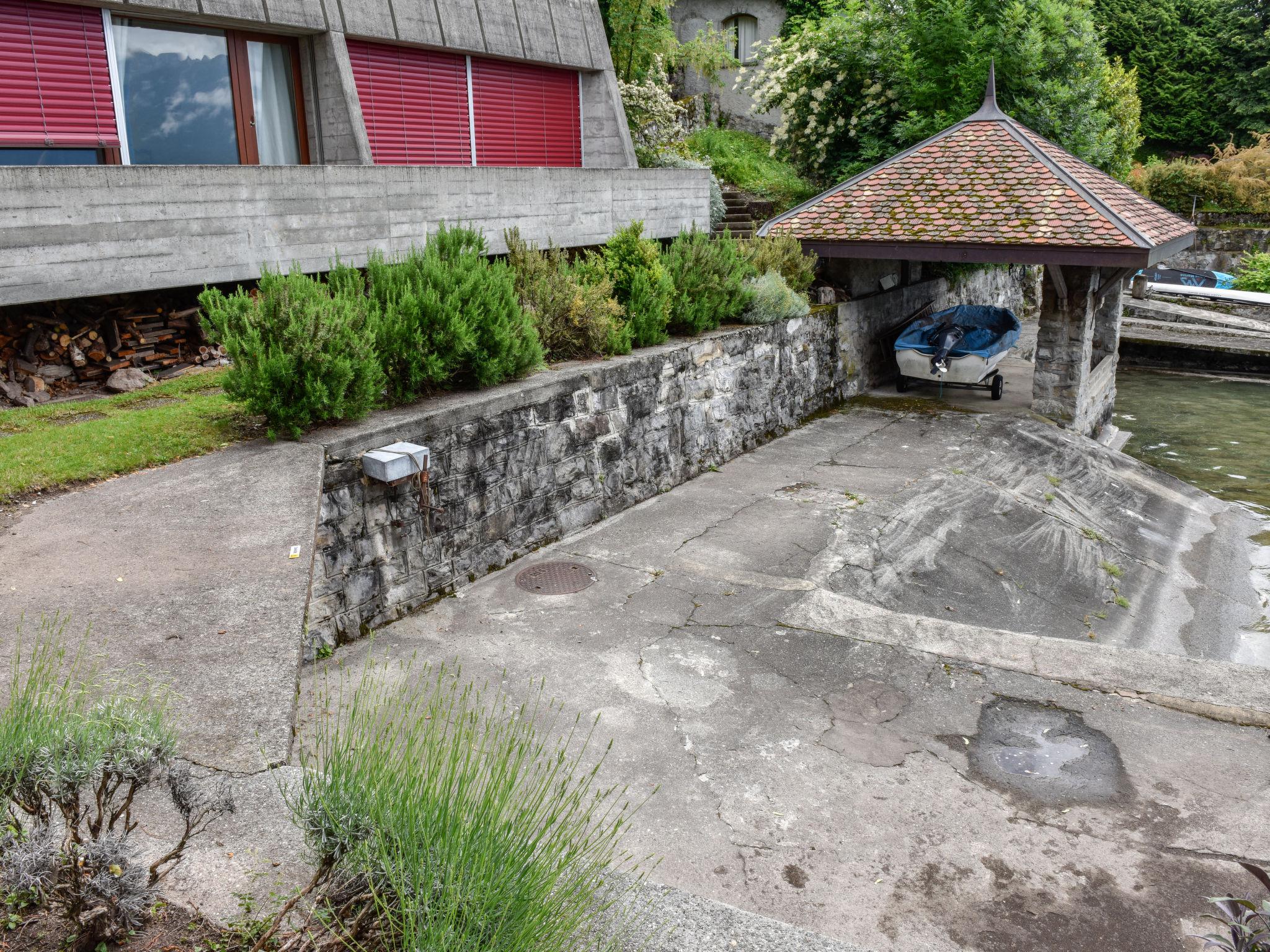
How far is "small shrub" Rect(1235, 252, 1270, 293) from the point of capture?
28188mm

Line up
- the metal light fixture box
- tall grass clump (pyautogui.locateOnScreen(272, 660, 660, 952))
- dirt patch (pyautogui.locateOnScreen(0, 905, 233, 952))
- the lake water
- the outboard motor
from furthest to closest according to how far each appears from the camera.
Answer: the outboard motor, the lake water, the metal light fixture box, dirt patch (pyautogui.locateOnScreen(0, 905, 233, 952)), tall grass clump (pyautogui.locateOnScreen(272, 660, 660, 952))

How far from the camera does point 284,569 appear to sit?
5500 mm

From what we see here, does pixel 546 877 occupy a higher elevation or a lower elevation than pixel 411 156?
lower

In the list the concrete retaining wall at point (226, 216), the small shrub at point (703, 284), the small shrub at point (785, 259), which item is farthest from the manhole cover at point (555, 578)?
the small shrub at point (785, 259)

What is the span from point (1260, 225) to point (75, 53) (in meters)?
34.7

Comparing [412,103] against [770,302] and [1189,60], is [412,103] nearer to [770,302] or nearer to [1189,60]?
[770,302]

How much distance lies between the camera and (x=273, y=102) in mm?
13570

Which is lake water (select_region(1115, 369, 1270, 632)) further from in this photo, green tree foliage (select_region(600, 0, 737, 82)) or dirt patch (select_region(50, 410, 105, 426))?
green tree foliage (select_region(600, 0, 737, 82))

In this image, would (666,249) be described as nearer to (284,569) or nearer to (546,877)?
(284,569)

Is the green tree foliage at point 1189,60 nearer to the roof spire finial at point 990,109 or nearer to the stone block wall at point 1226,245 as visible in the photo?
the stone block wall at point 1226,245

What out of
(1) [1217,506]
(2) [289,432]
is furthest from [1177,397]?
(2) [289,432]

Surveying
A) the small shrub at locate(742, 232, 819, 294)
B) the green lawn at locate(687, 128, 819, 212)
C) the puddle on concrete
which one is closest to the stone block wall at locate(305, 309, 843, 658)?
the small shrub at locate(742, 232, 819, 294)

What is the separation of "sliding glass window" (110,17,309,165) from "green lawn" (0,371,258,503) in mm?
4401

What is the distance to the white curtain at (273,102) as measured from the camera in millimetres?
13273
